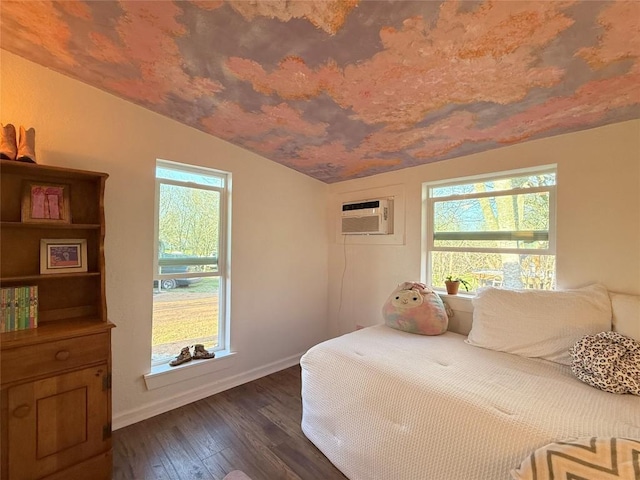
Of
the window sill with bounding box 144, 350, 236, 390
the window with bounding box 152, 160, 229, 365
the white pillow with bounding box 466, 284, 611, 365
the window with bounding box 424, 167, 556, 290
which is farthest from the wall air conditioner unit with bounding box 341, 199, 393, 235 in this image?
the window sill with bounding box 144, 350, 236, 390

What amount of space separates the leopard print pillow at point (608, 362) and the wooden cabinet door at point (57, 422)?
259 centimetres

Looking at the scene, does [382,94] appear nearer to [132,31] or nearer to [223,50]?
[223,50]

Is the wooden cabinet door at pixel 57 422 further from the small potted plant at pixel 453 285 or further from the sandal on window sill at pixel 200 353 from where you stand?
the small potted plant at pixel 453 285

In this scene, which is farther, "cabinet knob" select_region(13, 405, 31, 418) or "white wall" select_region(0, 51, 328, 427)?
"white wall" select_region(0, 51, 328, 427)

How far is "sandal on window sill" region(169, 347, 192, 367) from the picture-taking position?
7.52ft

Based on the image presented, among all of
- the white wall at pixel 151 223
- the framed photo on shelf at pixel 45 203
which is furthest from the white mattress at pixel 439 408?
the framed photo on shelf at pixel 45 203

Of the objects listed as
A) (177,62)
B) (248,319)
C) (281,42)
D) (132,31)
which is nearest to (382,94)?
(281,42)

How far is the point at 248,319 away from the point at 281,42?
2261 millimetres

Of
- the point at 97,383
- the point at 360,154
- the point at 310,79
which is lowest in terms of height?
the point at 97,383

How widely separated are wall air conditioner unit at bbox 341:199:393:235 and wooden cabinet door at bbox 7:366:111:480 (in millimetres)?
2300

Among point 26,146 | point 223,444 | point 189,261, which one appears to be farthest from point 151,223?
point 223,444

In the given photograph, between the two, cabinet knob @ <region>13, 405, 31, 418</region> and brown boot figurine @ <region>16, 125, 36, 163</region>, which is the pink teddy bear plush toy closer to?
cabinet knob @ <region>13, 405, 31, 418</region>

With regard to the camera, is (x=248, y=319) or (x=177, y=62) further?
(x=248, y=319)

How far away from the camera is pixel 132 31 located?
1.42m
